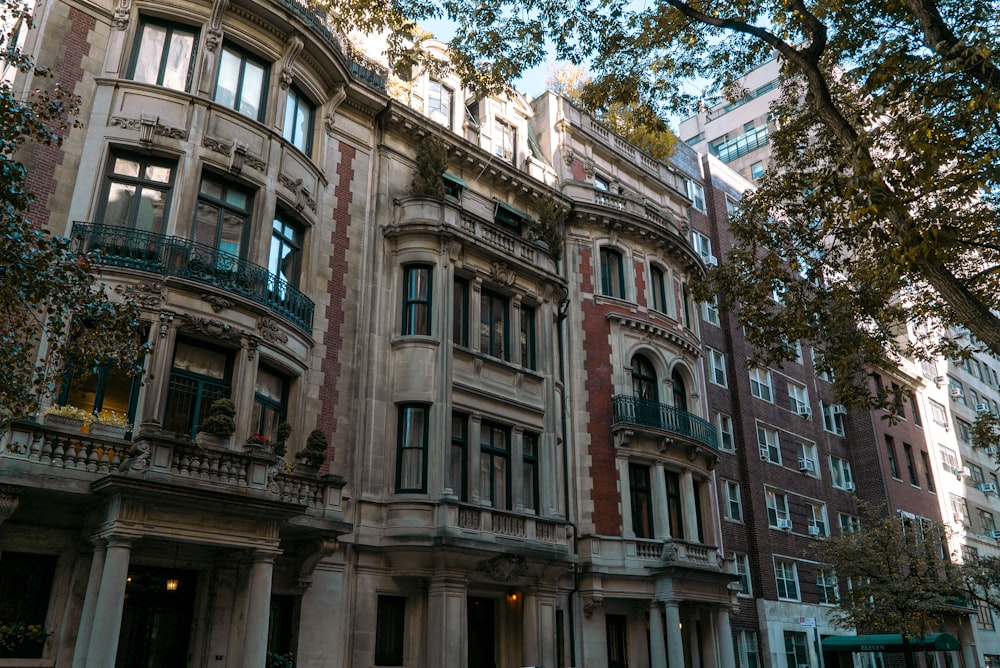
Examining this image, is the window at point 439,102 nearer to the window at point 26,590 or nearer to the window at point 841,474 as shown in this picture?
the window at point 26,590

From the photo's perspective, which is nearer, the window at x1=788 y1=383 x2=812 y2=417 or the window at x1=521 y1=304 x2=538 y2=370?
the window at x1=521 y1=304 x2=538 y2=370

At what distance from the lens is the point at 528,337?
25.9 metres

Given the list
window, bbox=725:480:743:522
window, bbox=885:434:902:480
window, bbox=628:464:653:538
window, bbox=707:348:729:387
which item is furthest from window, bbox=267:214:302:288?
window, bbox=885:434:902:480

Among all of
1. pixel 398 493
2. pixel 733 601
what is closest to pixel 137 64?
pixel 398 493

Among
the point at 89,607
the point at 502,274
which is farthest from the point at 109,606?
the point at 502,274

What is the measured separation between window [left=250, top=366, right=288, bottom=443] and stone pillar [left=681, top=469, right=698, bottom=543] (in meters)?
14.7

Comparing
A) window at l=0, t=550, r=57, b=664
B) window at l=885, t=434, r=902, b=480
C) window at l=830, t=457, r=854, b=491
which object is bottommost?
window at l=0, t=550, r=57, b=664

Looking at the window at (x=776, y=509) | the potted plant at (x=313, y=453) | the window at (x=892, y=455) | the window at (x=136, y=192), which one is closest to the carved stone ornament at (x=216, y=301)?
the window at (x=136, y=192)

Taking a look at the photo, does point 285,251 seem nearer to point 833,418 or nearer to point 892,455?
point 833,418

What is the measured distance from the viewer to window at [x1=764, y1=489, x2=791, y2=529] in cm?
3572

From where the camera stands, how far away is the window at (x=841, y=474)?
41.9 meters

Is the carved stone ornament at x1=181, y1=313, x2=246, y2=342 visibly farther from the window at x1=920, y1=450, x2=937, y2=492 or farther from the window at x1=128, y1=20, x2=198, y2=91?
the window at x1=920, y1=450, x2=937, y2=492

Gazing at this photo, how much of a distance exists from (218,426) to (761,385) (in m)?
29.2

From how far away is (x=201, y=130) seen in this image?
1869 centimetres
